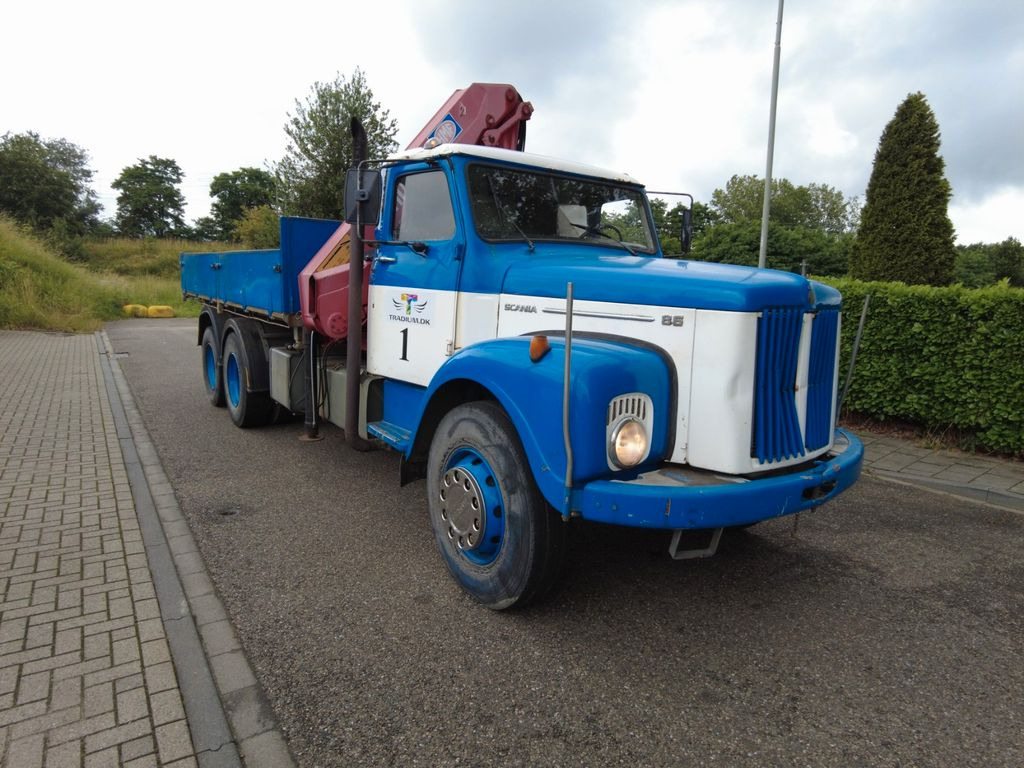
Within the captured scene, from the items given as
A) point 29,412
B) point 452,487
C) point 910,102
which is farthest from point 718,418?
point 910,102

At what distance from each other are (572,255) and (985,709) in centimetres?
286

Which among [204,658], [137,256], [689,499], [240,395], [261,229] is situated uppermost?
[261,229]

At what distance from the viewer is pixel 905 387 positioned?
6555 millimetres

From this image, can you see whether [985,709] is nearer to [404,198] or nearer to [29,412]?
[404,198]

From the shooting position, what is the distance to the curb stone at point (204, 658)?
230 centimetres

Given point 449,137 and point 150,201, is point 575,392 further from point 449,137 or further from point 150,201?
point 150,201

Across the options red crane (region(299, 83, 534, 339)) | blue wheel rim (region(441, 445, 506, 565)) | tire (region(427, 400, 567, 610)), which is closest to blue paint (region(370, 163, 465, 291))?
red crane (region(299, 83, 534, 339))

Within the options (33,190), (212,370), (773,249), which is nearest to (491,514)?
(212,370)

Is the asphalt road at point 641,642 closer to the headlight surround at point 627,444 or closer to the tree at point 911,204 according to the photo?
the headlight surround at point 627,444

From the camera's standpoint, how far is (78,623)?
9.97 feet

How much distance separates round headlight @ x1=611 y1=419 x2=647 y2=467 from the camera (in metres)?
2.63

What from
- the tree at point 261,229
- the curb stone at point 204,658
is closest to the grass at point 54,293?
the tree at point 261,229

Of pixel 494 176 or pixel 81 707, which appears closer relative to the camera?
pixel 81 707

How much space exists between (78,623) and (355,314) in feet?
7.74
